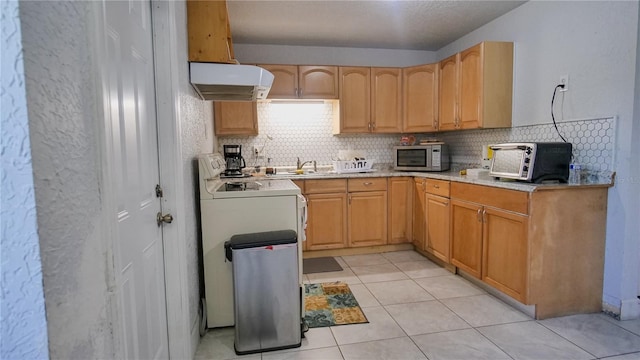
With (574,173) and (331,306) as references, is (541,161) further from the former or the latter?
(331,306)

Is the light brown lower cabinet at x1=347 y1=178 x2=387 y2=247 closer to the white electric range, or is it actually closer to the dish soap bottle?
the white electric range

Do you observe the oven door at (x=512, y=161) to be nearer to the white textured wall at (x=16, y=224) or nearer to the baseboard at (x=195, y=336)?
the baseboard at (x=195, y=336)

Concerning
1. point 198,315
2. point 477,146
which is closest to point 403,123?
point 477,146

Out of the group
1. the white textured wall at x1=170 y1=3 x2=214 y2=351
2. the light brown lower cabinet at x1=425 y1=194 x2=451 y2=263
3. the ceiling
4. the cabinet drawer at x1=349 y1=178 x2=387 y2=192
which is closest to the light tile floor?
the white textured wall at x1=170 y1=3 x2=214 y2=351

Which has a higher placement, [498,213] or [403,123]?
[403,123]

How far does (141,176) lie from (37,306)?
1026mm

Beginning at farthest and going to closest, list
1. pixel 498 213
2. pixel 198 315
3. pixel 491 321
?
pixel 498 213
pixel 491 321
pixel 198 315

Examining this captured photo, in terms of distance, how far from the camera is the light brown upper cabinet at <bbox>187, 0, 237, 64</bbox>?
2158mm

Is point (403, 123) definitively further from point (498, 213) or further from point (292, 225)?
point (292, 225)

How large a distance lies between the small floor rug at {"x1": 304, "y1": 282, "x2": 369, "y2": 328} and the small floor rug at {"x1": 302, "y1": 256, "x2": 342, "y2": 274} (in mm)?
391

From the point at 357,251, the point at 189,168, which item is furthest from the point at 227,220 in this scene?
the point at 357,251

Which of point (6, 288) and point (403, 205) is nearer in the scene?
point (6, 288)

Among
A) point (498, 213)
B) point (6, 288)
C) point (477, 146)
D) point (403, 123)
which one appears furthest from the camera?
point (403, 123)

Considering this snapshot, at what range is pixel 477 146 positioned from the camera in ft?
12.6
